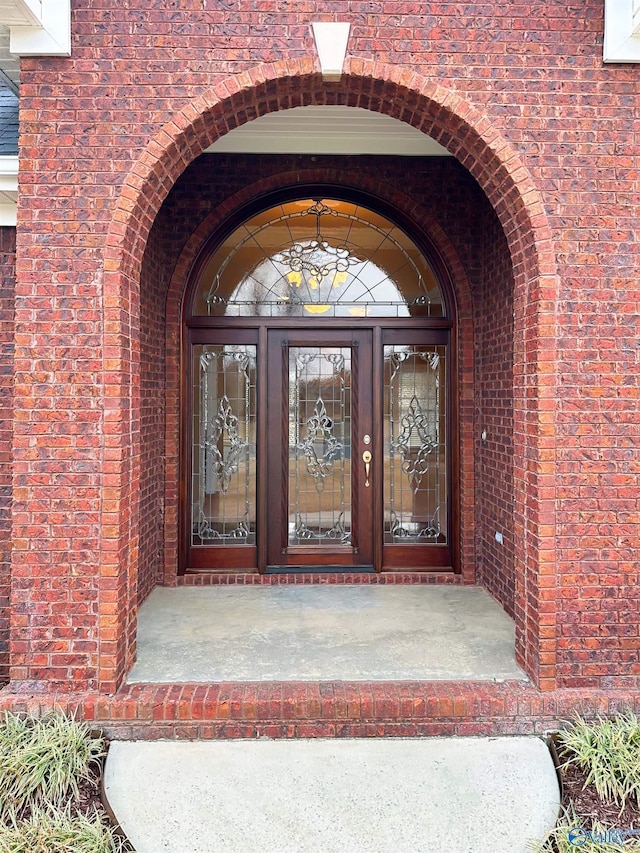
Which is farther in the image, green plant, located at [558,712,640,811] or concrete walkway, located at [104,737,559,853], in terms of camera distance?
green plant, located at [558,712,640,811]

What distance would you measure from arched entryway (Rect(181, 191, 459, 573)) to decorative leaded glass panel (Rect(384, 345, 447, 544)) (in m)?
0.01

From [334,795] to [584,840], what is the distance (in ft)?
3.54

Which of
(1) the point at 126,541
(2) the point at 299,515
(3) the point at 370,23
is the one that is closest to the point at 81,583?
(1) the point at 126,541

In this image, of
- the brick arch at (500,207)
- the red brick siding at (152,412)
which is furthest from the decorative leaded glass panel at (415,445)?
the red brick siding at (152,412)

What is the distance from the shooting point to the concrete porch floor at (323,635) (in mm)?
3426

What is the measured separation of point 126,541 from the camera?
11.0ft

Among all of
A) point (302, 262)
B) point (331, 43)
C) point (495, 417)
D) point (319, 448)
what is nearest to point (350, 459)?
point (319, 448)

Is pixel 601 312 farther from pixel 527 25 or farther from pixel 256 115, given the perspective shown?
pixel 256 115

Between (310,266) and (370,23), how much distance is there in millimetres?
2088

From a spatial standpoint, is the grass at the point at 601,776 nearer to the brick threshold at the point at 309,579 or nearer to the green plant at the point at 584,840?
the green plant at the point at 584,840

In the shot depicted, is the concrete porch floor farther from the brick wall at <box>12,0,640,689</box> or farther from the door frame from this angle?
the brick wall at <box>12,0,640,689</box>

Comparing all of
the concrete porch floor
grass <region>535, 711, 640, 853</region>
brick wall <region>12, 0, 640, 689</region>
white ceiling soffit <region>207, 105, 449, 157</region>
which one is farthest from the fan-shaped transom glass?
grass <region>535, 711, 640, 853</region>

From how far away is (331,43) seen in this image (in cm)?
320

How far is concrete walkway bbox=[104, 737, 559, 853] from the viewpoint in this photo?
2502 mm
